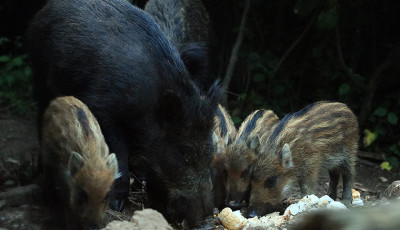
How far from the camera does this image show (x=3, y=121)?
24.1 feet

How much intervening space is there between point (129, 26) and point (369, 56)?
4.32m

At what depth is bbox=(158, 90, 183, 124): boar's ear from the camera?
414cm

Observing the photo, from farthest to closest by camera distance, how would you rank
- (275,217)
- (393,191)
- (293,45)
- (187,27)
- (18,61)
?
1. (18,61)
2. (293,45)
3. (187,27)
4. (393,191)
5. (275,217)

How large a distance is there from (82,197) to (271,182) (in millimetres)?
1851

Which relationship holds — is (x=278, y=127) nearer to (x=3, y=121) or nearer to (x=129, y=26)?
(x=129, y=26)

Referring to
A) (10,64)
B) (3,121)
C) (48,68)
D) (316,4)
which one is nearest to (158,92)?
(48,68)

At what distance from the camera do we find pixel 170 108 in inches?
165

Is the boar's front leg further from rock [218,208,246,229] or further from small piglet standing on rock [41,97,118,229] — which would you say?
rock [218,208,246,229]

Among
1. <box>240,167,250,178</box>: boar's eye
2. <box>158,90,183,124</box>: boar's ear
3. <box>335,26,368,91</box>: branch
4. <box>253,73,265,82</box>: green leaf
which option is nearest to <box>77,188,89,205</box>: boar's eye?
<box>158,90,183,124</box>: boar's ear

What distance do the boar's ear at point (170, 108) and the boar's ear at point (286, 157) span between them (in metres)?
1.12

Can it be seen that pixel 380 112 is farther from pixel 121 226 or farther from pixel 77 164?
pixel 121 226

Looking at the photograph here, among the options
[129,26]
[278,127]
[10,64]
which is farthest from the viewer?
[10,64]

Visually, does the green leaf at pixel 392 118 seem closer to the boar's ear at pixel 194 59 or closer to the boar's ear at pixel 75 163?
the boar's ear at pixel 194 59

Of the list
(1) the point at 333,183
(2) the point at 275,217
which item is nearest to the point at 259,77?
(1) the point at 333,183
